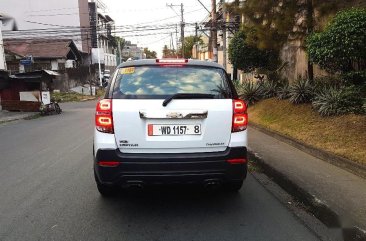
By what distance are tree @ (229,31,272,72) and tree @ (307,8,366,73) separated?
A: 742cm

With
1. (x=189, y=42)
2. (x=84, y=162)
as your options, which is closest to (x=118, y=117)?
(x=84, y=162)

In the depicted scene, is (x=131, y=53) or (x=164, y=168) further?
(x=131, y=53)

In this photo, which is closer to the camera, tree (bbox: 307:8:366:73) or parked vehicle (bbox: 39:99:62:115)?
tree (bbox: 307:8:366:73)

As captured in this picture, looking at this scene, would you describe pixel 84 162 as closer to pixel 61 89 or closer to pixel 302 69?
pixel 302 69

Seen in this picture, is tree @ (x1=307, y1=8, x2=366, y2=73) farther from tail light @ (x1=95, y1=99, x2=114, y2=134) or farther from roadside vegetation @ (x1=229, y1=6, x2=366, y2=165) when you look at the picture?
tail light @ (x1=95, y1=99, x2=114, y2=134)

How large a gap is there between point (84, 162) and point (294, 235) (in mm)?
4967

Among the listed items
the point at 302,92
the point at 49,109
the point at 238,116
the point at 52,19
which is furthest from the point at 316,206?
the point at 52,19

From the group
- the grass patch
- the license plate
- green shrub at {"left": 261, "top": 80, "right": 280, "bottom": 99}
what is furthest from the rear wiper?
green shrub at {"left": 261, "top": 80, "right": 280, "bottom": 99}

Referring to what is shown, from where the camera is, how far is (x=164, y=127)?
167 inches

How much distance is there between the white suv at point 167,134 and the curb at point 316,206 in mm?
1082

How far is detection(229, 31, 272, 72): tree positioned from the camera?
16438 millimetres

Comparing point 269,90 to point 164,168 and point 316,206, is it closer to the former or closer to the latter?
point 316,206

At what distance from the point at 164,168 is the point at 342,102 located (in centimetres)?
617

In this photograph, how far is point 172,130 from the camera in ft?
14.0
